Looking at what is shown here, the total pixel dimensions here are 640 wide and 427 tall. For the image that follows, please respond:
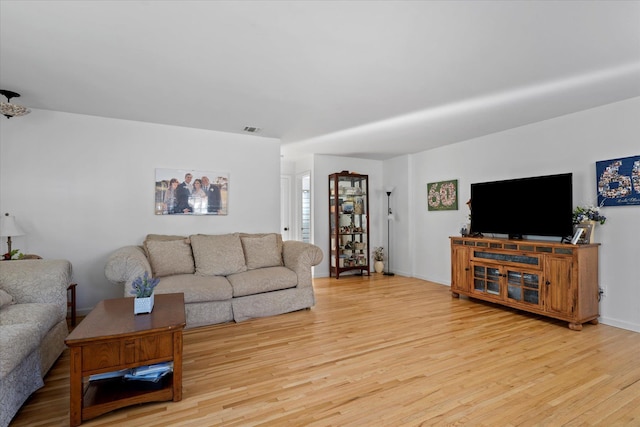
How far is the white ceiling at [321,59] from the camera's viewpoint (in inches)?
72.4

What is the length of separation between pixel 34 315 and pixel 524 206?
4.80 metres

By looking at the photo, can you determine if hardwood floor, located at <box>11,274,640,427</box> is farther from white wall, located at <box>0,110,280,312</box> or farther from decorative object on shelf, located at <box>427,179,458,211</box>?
decorative object on shelf, located at <box>427,179,458,211</box>

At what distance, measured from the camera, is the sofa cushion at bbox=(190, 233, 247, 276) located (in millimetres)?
3691

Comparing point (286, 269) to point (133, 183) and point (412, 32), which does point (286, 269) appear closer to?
point (133, 183)

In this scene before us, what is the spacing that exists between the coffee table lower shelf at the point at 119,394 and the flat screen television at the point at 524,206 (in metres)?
4.00

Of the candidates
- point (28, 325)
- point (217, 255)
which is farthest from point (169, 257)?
point (28, 325)

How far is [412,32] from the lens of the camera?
2.03 m

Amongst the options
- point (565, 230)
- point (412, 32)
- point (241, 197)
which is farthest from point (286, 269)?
point (565, 230)

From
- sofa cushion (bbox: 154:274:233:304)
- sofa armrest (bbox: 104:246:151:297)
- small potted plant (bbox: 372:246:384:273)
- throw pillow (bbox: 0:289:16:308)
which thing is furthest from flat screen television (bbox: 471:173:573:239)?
throw pillow (bbox: 0:289:16:308)

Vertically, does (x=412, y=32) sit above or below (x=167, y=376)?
above

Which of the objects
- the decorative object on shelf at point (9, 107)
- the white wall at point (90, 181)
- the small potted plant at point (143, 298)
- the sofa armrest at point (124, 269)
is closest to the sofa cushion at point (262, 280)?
the sofa armrest at point (124, 269)

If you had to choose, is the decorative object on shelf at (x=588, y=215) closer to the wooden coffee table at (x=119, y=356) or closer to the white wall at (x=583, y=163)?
the white wall at (x=583, y=163)

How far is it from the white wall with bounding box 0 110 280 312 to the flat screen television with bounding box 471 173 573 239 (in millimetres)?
3592

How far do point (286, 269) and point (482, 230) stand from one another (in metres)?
2.71
